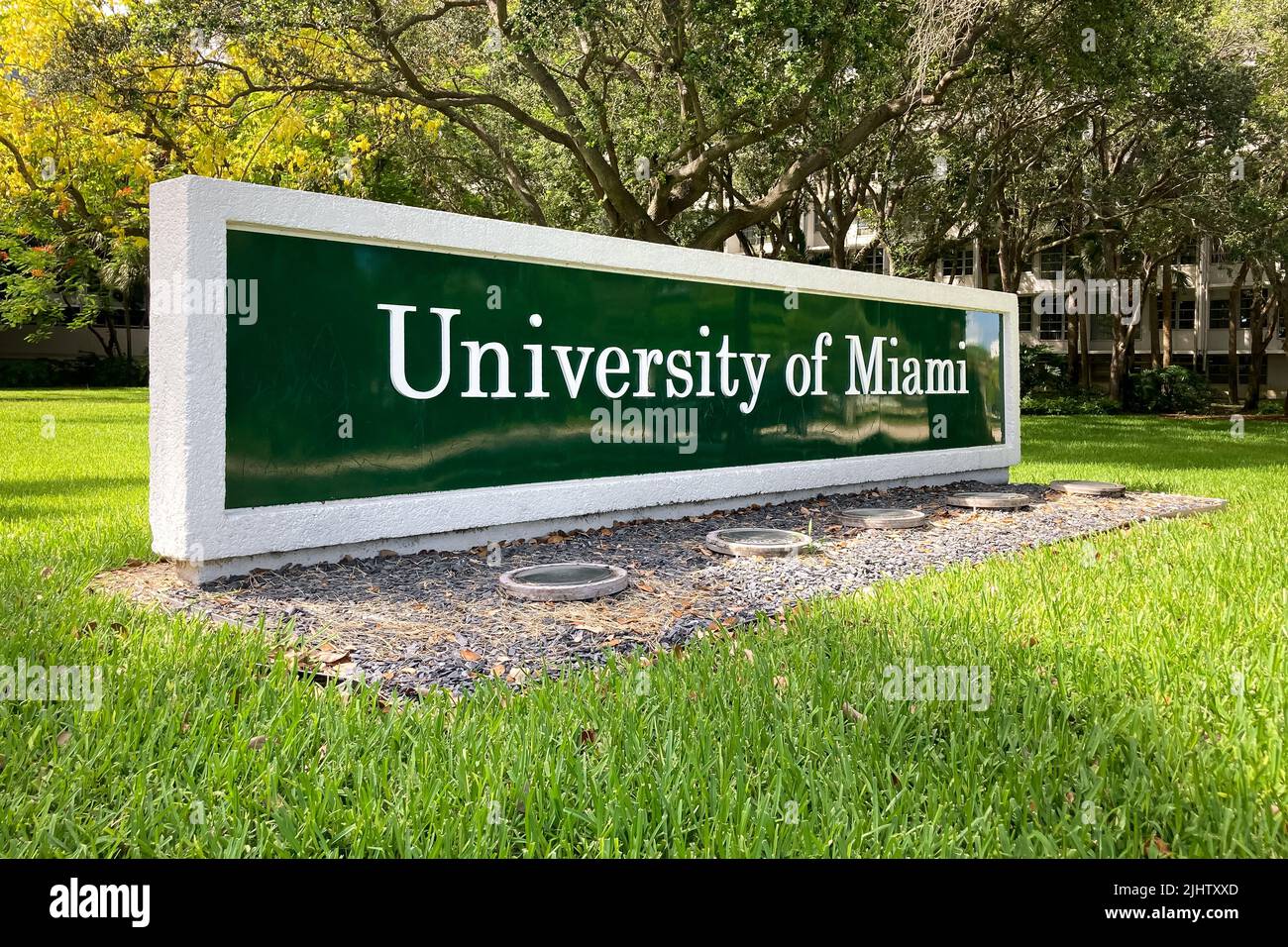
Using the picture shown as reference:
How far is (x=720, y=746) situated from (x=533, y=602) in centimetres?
247

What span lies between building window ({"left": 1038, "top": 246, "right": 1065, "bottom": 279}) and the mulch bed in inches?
1615

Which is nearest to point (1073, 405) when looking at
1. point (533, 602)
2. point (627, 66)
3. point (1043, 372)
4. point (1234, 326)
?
point (1043, 372)

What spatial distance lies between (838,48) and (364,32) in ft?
22.8

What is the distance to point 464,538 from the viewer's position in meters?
7.00

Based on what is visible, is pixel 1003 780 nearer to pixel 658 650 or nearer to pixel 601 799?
pixel 601 799

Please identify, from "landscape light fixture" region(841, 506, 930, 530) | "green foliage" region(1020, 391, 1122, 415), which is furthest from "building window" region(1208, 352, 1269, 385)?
"landscape light fixture" region(841, 506, 930, 530)

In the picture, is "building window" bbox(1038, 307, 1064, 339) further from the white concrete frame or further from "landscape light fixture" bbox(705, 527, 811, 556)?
"landscape light fixture" bbox(705, 527, 811, 556)

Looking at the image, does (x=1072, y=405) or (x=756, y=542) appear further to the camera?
(x=1072, y=405)

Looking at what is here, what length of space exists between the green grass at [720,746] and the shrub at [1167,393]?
31245 mm

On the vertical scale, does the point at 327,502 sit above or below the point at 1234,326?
below

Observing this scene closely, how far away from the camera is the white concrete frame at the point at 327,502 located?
5.59m
